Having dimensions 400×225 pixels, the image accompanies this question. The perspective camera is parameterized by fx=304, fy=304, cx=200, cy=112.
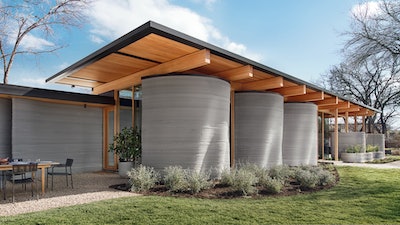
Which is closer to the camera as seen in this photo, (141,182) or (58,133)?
(141,182)

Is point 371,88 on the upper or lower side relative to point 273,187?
upper

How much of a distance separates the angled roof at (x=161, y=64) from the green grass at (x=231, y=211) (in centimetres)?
315

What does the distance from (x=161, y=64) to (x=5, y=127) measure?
208 inches

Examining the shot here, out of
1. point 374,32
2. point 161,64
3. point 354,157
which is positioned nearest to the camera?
point 161,64

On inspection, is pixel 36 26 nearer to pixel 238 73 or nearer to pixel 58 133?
pixel 58 133

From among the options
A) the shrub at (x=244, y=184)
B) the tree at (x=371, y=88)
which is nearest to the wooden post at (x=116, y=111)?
the shrub at (x=244, y=184)

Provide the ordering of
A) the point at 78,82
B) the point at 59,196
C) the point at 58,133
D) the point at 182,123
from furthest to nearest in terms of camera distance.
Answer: the point at 78,82 < the point at 58,133 < the point at 182,123 < the point at 59,196

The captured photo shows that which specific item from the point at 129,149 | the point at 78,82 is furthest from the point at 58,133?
the point at 129,149

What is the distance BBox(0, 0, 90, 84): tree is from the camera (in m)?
14.4

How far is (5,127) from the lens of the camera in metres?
9.26

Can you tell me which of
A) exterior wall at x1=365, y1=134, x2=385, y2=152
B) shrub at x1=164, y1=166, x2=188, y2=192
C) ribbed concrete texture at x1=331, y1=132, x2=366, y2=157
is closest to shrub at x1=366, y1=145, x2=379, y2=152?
ribbed concrete texture at x1=331, y1=132, x2=366, y2=157

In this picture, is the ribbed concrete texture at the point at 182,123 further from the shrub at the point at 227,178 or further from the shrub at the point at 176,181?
the shrub at the point at 176,181

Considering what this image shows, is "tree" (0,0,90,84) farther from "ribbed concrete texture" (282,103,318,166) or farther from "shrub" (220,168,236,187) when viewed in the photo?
"shrub" (220,168,236,187)

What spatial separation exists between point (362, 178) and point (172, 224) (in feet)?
23.9
